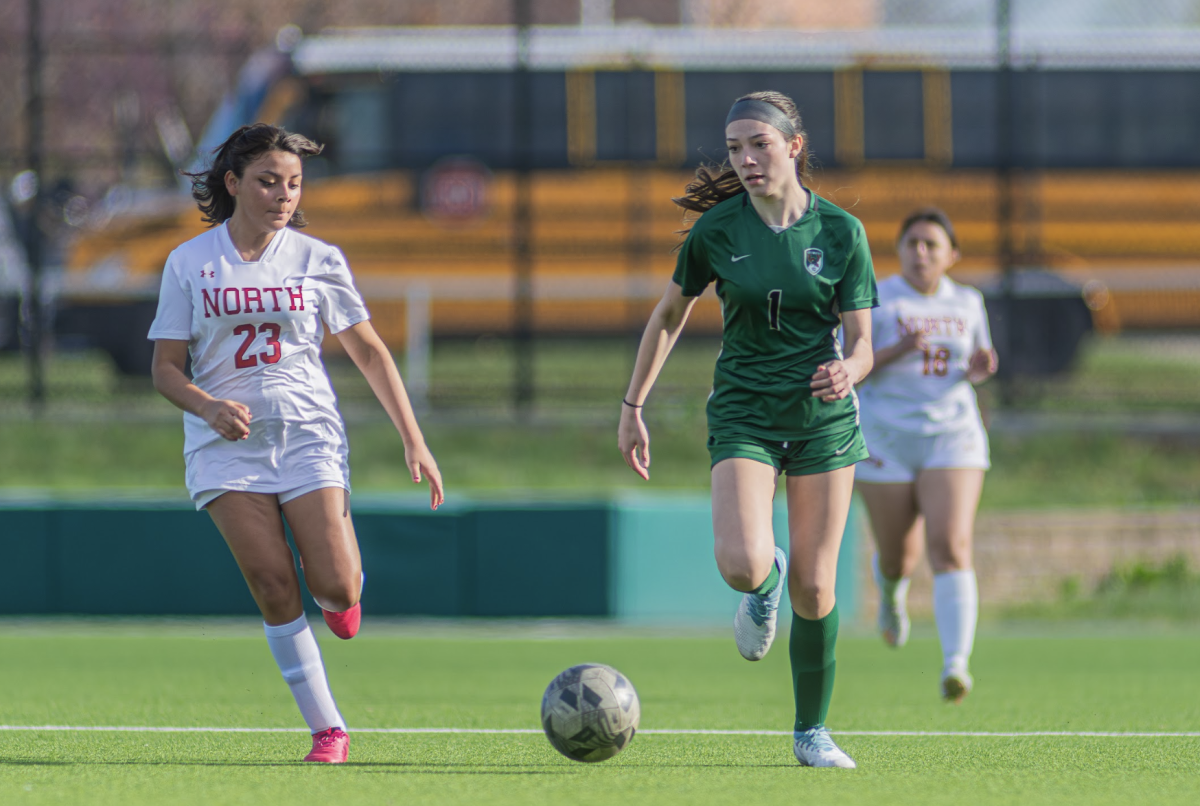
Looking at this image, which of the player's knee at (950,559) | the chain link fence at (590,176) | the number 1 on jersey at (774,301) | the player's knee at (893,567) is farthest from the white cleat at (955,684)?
the chain link fence at (590,176)

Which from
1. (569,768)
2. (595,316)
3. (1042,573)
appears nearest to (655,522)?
(1042,573)

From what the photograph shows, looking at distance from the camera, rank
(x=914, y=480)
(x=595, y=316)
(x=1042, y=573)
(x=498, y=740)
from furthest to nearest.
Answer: (x=595, y=316) < (x=1042, y=573) < (x=914, y=480) < (x=498, y=740)

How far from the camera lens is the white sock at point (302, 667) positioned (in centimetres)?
522

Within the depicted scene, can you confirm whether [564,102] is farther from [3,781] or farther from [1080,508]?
[3,781]

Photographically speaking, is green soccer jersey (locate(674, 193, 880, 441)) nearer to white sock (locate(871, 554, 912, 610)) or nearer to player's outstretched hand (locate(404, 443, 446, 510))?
player's outstretched hand (locate(404, 443, 446, 510))

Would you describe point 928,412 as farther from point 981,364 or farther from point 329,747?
point 329,747

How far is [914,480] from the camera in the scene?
24.0ft

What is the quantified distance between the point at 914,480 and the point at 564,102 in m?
9.74

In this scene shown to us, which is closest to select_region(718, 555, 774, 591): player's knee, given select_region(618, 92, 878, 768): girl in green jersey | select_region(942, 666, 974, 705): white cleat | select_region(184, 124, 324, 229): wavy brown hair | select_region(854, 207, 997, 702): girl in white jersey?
select_region(618, 92, 878, 768): girl in green jersey

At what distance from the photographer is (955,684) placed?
6.73 meters

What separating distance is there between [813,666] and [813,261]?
4.11 ft

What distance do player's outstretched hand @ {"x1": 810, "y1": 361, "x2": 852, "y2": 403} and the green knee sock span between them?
27.6 inches

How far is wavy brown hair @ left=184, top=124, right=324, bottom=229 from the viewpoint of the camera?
5.14m

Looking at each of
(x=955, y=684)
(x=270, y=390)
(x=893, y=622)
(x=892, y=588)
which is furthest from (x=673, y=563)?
(x=270, y=390)
